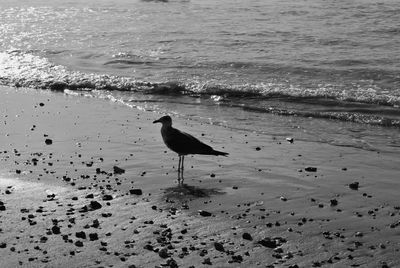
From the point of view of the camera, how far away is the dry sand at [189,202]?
750 cm

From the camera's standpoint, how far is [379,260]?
7.33 m

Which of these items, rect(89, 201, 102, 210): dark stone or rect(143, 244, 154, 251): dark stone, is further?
rect(89, 201, 102, 210): dark stone

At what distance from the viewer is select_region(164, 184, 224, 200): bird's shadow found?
31.5 ft

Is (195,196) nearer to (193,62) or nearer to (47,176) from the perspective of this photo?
(47,176)

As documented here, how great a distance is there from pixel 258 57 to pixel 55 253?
15.7 m

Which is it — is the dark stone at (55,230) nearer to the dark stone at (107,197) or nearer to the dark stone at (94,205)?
the dark stone at (94,205)

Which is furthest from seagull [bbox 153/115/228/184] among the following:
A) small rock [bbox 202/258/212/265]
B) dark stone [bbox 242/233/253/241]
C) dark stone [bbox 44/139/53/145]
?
small rock [bbox 202/258/212/265]

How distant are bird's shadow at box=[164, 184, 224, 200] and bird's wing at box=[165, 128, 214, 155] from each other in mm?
900

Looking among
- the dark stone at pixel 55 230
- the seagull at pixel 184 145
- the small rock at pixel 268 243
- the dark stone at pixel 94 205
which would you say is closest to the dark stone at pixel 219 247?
the small rock at pixel 268 243

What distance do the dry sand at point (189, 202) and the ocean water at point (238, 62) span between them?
79.7 inches

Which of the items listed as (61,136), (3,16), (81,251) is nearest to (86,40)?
(3,16)

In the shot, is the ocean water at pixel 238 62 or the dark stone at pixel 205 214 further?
the ocean water at pixel 238 62

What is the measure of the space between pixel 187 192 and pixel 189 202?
0.46 meters

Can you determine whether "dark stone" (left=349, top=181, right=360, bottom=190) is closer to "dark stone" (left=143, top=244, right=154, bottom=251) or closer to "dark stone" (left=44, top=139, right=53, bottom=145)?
"dark stone" (left=143, top=244, right=154, bottom=251)
